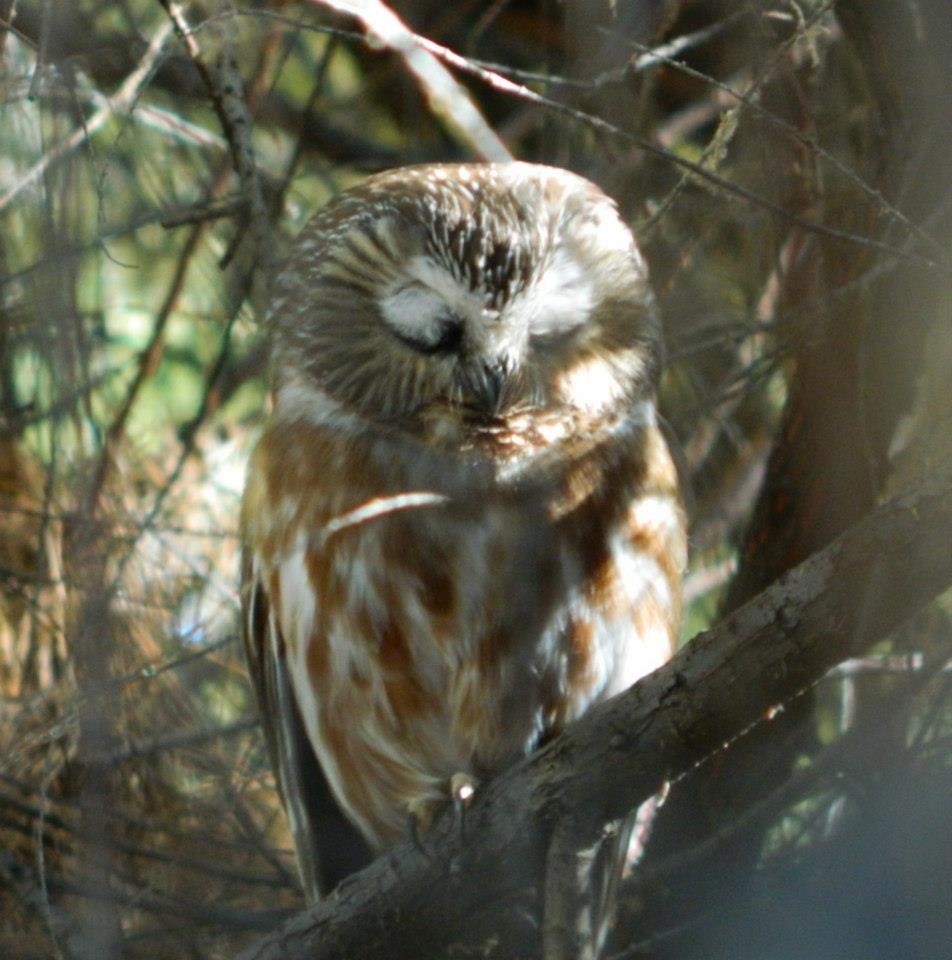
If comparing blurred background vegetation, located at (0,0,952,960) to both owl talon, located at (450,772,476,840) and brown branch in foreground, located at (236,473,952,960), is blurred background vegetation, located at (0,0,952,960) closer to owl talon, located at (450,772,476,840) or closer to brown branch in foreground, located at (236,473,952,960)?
brown branch in foreground, located at (236,473,952,960)

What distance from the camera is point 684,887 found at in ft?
9.83

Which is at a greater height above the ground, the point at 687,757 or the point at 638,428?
the point at 638,428

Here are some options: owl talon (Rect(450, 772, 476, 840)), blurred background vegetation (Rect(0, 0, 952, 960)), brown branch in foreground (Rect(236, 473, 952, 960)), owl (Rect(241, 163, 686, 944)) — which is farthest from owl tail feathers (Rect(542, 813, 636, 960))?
blurred background vegetation (Rect(0, 0, 952, 960))

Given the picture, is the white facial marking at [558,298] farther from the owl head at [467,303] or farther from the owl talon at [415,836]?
the owl talon at [415,836]

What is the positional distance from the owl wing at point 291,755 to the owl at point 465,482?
107mm

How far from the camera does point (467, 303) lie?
2.47 m

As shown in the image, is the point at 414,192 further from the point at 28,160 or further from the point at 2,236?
the point at 2,236

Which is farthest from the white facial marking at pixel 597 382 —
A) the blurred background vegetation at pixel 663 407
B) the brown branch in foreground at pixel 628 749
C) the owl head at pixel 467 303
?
the brown branch in foreground at pixel 628 749

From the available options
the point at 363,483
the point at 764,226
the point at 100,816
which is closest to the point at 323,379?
the point at 363,483

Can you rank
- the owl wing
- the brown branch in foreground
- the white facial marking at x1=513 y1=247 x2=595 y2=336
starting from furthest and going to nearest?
the owl wing
the white facial marking at x1=513 y1=247 x2=595 y2=336
the brown branch in foreground

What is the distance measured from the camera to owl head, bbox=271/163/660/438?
2.49 m

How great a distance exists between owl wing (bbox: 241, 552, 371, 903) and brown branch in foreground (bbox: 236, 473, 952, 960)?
0.41 meters

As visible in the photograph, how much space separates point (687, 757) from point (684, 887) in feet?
3.10

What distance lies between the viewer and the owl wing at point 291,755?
2.91m
